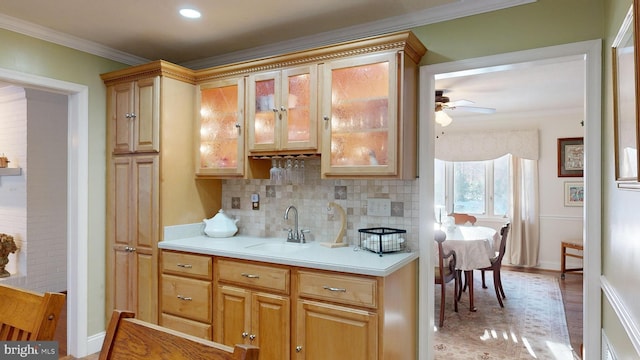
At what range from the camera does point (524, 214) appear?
6.22 m

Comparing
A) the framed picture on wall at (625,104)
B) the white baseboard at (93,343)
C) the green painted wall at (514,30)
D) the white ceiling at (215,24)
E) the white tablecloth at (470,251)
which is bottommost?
the white baseboard at (93,343)

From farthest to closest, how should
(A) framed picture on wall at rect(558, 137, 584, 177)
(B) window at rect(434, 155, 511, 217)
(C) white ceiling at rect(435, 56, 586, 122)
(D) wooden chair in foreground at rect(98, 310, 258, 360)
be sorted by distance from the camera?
(B) window at rect(434, 155, 511, 217) < (A) framed picture on wall at rect(558, 137, 584, 177) < (C) white ceiling at rect(435, 56, 586, 122) < (D) wooden chair in foreground at rect(98, 310, 258, 360)

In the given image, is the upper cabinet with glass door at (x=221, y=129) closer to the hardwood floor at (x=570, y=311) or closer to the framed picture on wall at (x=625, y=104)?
the hardwood floor at (x=570, y=311)

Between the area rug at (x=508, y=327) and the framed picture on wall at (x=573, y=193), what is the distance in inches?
57.3

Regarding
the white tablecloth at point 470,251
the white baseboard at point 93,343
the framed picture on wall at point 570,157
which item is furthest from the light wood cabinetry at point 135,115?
the framed picture on wall at point 570,157

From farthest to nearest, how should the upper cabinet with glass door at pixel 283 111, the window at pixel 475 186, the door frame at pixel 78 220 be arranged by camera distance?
the window at pixel 475 186
the door frame at pixel 78 220
the upper cabinet with glass door at pixel 283 111

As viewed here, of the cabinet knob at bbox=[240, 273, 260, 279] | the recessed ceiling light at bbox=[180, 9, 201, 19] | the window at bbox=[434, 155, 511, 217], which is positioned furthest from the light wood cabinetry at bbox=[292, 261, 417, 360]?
the window at bbox=[434, 155, 511, 217]

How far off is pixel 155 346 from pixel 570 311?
4481 mm

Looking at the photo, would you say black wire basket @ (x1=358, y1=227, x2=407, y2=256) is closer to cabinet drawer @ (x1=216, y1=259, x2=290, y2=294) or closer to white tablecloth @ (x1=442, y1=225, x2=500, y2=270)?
cabinet drawer @ (x1=216, y1=259, x2=290, y2=294)

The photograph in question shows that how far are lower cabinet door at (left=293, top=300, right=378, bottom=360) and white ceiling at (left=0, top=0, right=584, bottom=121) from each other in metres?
1.65

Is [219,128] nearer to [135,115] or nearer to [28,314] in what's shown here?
[135,115]

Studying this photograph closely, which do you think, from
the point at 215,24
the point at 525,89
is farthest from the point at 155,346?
the point at 525,89

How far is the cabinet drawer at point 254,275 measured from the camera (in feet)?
7.89

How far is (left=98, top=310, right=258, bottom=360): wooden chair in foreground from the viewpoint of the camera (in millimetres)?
912
